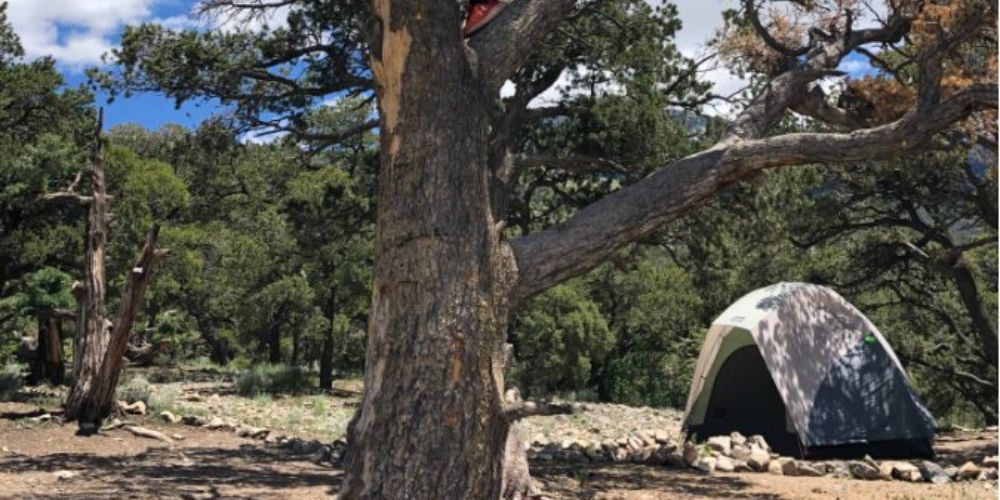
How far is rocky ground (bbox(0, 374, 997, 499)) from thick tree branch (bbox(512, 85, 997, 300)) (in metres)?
3.06

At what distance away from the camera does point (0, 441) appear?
32.4 feet

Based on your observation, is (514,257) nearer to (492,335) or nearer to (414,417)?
(492,335)

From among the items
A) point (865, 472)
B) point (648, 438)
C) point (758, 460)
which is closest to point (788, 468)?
point (758, 460)

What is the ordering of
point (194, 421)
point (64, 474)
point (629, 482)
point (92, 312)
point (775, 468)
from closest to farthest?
point (64, 474)
point (629, 482)
point (775, 468)
point (92, 312)
point (194, 421)

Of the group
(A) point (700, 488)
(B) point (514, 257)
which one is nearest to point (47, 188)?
(A) point (700, 488)

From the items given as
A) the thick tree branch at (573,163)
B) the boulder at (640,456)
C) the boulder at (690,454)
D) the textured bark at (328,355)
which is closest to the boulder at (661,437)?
the boulder at (640,456)

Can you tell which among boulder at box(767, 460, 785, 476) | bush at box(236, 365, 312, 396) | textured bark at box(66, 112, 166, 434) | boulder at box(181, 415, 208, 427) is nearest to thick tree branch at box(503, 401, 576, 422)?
boulder at box(767, 460, 785, 476)

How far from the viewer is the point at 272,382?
19391 millimetres

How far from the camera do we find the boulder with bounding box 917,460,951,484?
362 inches

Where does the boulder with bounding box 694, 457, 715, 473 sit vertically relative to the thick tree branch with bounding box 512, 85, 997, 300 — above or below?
below

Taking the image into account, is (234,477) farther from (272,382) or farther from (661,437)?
(272,382)

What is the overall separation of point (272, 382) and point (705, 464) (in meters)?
11.7

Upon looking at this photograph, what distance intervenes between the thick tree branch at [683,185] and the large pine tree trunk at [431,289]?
1.07 feet

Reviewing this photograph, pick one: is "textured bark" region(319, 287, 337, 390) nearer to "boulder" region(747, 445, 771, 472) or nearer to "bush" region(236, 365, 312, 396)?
"bush" region(236, 365, 312, 396)
